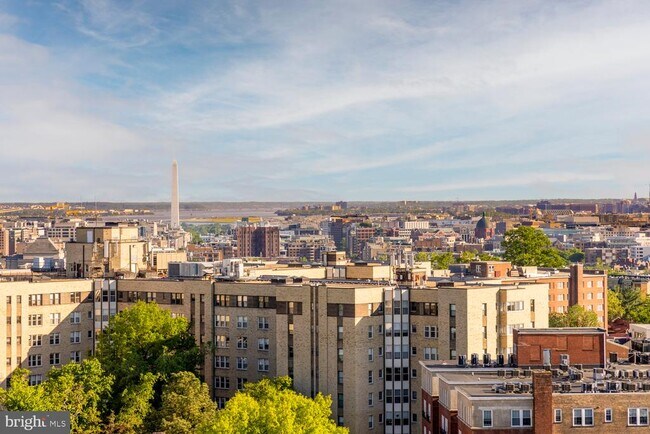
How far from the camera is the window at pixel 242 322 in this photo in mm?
107125

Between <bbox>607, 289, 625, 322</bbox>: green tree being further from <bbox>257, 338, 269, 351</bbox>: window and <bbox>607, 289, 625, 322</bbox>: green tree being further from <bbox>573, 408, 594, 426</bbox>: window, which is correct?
<bbox>573, 408, 594, 426</bbox>: window

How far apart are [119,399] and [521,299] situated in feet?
126

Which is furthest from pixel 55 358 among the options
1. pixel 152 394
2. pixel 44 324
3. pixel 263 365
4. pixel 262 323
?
pixel 262 323

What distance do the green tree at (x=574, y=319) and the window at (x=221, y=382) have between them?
185 feet

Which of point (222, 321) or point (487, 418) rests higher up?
point (222, 321)

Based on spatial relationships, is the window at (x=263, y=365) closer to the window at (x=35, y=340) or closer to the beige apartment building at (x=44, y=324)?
the beige apartment building at (x=44, y=324)

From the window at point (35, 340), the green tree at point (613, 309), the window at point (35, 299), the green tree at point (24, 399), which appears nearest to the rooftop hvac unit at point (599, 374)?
the green tree at point (24, 399)

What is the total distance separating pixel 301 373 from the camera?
9956 centimetres

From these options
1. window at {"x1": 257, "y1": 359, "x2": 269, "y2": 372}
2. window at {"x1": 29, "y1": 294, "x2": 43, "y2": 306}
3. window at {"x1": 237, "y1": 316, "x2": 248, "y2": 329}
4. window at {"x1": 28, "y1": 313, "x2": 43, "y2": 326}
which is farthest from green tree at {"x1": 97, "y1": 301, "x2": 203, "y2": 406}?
window at {"x1": 29, "y1": 294, "x2": 43, "y2": 306}

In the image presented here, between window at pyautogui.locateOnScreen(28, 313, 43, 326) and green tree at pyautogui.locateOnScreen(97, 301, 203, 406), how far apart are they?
437 inches

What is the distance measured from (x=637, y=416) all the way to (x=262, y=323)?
47.4m

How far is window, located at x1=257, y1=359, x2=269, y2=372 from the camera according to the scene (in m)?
105

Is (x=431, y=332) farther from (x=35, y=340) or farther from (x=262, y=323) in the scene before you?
(x=35, y=340)

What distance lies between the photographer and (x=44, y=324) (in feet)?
369
